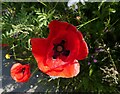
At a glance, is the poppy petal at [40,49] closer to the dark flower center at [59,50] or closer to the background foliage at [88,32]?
the dark flower center at [59,50]

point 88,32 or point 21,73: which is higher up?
point 88,32

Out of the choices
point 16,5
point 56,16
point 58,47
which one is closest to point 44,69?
point 58,47

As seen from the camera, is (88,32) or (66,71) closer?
(66,71)

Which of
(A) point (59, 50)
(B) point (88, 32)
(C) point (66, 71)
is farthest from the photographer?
(B) point (88, 32)

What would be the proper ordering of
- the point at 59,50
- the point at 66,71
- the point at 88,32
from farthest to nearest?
the point at 88,32, the point at 59,50, the point at 66,71

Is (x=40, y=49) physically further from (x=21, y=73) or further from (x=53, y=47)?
(x=21, y=73)

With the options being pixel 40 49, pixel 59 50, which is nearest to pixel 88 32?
pixel 59 50

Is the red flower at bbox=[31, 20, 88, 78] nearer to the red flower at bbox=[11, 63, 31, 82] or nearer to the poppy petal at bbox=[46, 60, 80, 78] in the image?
the poppy petal at bbox=[46, 60, 80, 78]
